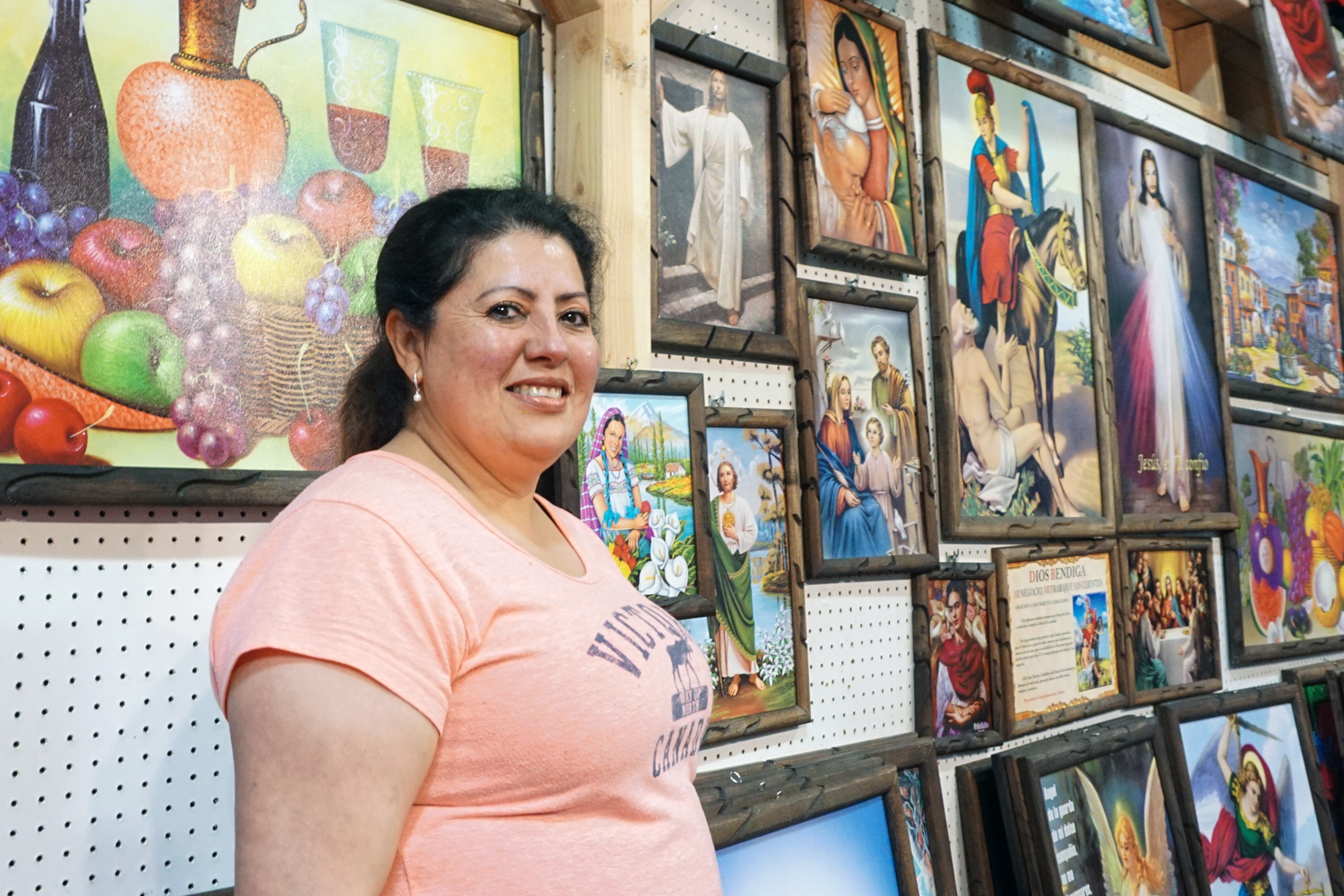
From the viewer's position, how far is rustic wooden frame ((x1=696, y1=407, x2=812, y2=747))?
168 centimetres

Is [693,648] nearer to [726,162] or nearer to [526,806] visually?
[526,806]

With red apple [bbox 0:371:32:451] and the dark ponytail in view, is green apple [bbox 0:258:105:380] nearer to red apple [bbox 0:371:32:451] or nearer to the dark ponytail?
red apple [bbox 0:371:32:451]

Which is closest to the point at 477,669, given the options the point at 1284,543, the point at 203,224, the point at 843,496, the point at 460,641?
the point at 460,641

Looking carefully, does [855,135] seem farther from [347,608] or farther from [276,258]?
[347,608]

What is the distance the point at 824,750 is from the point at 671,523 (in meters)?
0.52

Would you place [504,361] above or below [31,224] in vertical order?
below

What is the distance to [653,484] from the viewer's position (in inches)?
62.9

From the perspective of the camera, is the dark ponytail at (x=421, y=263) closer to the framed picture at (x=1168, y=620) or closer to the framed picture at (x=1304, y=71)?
the framed picture at (x=1168, y=620)

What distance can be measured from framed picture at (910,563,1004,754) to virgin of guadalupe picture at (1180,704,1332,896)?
72cm

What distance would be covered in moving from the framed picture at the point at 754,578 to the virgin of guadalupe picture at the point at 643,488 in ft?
0.22

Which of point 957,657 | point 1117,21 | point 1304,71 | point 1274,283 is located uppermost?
point 1304,71

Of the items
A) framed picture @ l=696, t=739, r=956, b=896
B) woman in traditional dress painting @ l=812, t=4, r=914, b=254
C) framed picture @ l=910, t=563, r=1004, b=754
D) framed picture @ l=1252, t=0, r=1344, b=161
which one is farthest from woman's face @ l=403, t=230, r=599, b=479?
framed picture @ l=1252, t=0, r=1344, b=161

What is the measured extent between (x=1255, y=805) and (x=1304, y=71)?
1.94 m

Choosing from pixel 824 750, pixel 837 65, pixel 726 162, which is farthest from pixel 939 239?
pixel 824 750
